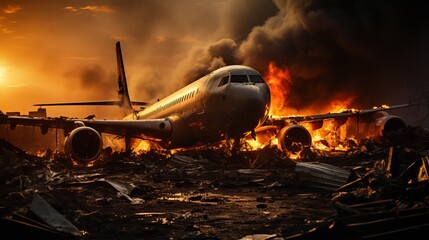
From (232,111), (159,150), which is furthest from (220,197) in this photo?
(159,150)

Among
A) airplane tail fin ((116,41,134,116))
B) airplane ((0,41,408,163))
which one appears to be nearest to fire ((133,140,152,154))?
airplane tail fin ((116,41,134,116))

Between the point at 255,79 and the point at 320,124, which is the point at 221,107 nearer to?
the point at 255,79

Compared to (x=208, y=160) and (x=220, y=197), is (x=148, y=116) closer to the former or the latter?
(x=208, y=160)

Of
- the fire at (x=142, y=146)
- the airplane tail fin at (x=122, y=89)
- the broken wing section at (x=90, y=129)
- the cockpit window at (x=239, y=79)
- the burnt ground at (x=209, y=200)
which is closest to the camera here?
the burnt ground at (x=209, y=200)

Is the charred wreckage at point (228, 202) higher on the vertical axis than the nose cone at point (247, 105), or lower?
lower

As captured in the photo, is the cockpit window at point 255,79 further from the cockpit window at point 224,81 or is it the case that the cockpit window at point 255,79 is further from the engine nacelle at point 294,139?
the engine nacelle at point 294,139

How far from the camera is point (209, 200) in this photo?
29.9ft

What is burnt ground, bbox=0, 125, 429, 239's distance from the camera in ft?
18.9

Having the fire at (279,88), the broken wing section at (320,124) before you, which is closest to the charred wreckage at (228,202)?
the broken wing section at (320,124)

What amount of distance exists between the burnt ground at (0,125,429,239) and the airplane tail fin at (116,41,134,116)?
21272 millimetres

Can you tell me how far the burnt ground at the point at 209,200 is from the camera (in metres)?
5.77

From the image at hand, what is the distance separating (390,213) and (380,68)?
31475 millimetres

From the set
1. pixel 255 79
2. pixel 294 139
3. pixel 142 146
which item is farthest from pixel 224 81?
pixel 142 146

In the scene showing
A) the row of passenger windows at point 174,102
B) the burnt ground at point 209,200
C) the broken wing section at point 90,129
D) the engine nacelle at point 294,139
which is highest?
the row of passenger windows at point 174,102
